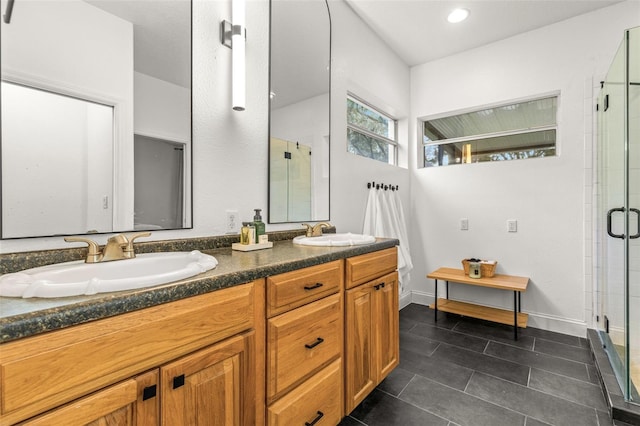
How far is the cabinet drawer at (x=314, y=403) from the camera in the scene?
3.64 ft

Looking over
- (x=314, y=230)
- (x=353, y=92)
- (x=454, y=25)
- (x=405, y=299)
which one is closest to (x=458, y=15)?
(x=454, y=25)

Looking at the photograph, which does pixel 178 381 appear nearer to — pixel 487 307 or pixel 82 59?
pixel 82 59

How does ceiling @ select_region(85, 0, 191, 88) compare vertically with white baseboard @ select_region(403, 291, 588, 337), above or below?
above

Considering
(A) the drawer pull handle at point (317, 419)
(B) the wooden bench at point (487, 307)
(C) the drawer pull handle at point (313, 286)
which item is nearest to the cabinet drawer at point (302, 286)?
(C) the drawer pull handle at point (313, 286)

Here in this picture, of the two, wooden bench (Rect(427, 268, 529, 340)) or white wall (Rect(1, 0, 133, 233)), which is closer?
white wall (Rect(1, 0, 133, 233))

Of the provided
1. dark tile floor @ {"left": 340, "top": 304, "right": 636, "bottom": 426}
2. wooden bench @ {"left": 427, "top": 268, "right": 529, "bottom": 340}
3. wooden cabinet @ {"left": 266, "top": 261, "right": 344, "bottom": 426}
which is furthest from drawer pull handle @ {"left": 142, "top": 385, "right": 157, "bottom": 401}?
wooden bench @ {"left": 427, "top": 268, "right": 529, "bottom": 340}

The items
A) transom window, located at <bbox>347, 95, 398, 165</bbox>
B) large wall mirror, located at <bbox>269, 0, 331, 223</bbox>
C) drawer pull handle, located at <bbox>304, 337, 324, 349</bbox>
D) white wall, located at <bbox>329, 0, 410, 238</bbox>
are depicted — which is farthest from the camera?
transom window, located at <bbox>347, 95, 398, 165</bbox>

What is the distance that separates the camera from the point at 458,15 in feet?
8.35

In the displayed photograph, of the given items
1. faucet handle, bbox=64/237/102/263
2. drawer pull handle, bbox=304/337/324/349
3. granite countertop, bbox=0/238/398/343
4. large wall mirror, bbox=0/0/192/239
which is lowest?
drawer pull handle, bbox=304/337/324/349

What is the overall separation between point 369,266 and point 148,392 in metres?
1.13

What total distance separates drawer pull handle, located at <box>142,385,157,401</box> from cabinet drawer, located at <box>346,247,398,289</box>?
3.00 feet

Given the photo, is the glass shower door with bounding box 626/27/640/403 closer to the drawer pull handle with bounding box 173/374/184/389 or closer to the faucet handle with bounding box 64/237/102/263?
the drawer pull handle with bounding box 173/374/184/389

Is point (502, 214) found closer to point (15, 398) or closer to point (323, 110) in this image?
point (323, 110)

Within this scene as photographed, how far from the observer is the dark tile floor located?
1.59 meters
